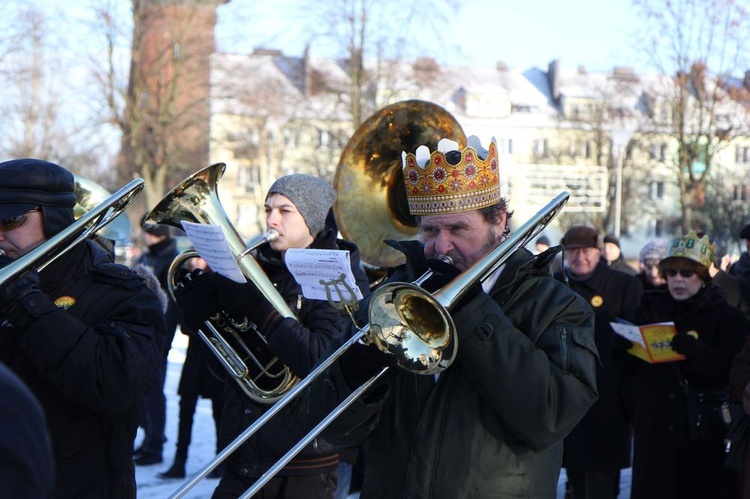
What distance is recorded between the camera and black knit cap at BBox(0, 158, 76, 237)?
3.12 m

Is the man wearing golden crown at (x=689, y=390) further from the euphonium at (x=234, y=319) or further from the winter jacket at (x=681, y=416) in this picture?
the euphonium at (x=234, y=319)

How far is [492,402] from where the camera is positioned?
8.27 ft

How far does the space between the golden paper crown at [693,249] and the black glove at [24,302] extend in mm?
4043

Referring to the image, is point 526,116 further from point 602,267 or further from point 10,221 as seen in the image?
point 10,221

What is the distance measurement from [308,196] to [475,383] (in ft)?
6.22

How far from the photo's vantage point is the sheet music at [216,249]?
12.6ft

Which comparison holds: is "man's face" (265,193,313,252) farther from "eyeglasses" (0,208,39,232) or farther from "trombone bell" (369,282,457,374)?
"trombone bell" (369,282,457,374)

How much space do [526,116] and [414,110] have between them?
55.1 metres

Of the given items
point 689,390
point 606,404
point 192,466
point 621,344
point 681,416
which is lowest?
point 192,466

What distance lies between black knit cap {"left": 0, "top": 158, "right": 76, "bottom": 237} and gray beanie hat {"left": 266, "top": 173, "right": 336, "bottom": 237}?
117 cm

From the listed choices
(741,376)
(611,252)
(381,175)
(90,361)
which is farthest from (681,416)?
(611,252)

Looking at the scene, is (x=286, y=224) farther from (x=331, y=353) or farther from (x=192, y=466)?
(x=192, y=466)

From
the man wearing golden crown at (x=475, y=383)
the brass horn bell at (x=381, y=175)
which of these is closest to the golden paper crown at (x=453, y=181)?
the man wearing golden crown at (x=475, y=383)

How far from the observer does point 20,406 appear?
4.19 feet
